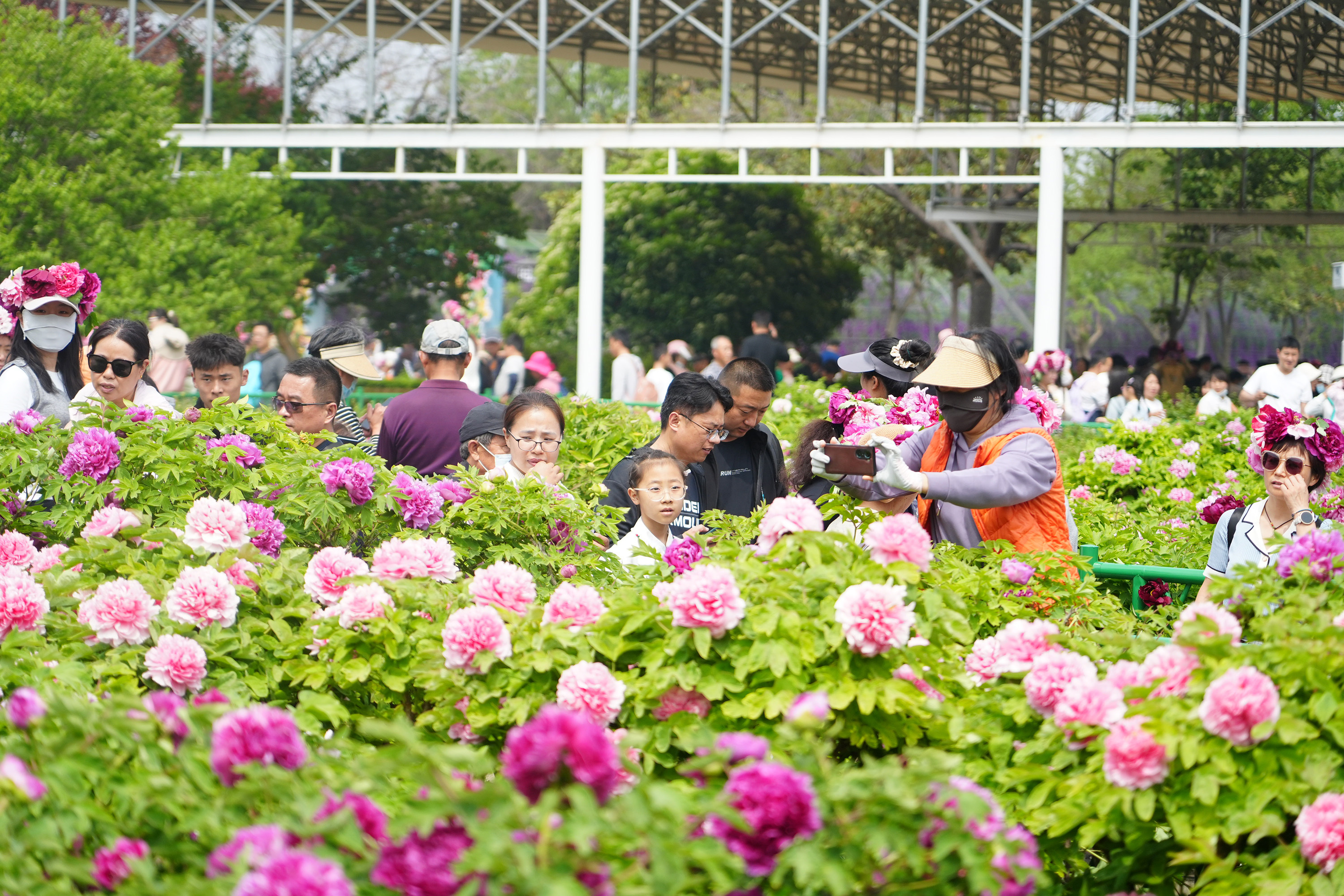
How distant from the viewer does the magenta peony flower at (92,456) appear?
3.88 meters

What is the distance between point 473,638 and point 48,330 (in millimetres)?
3110

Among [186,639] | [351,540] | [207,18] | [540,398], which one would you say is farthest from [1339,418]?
[207,18]

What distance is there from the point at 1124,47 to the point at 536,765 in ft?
69.6

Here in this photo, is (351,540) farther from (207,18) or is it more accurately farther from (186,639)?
(207,18)

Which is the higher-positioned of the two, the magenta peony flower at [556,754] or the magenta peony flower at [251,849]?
the magenta peony flower at [556,754]

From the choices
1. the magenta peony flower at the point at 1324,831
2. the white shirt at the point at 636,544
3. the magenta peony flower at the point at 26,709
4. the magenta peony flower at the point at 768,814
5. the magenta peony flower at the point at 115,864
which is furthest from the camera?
the white shirt at the point at 636,544

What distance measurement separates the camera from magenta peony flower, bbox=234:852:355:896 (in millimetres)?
1755

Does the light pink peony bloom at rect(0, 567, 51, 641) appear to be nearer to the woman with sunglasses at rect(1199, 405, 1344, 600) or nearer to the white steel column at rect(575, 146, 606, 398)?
the woman with sunglasses at rect(1199, 405, 1344, 600)

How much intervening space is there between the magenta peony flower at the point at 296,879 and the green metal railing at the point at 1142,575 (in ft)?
10.1

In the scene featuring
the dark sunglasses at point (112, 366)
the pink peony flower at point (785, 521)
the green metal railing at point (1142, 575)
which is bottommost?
the green metal railing at point (1142, 575)

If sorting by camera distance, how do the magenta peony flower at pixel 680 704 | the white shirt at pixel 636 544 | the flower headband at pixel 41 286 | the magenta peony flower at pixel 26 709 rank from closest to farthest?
the magenta peony flower at pixel 26 709, the magenta peony flower at pixel 680 704, the white shirt at pixel 636 544, the flower headband at pixel 41 286

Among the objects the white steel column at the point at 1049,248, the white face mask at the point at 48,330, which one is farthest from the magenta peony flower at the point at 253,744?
the white steel column at the point at 1049,248

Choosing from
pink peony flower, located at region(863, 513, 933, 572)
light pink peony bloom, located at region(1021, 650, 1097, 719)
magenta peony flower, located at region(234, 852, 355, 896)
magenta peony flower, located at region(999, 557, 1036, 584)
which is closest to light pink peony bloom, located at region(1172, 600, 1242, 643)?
light pink peony bloom, located at region(1021, 650, 1097, 719)

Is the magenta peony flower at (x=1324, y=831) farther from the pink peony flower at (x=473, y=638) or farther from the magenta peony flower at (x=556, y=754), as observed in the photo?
the pink peony flower at (x=473, y=638)
